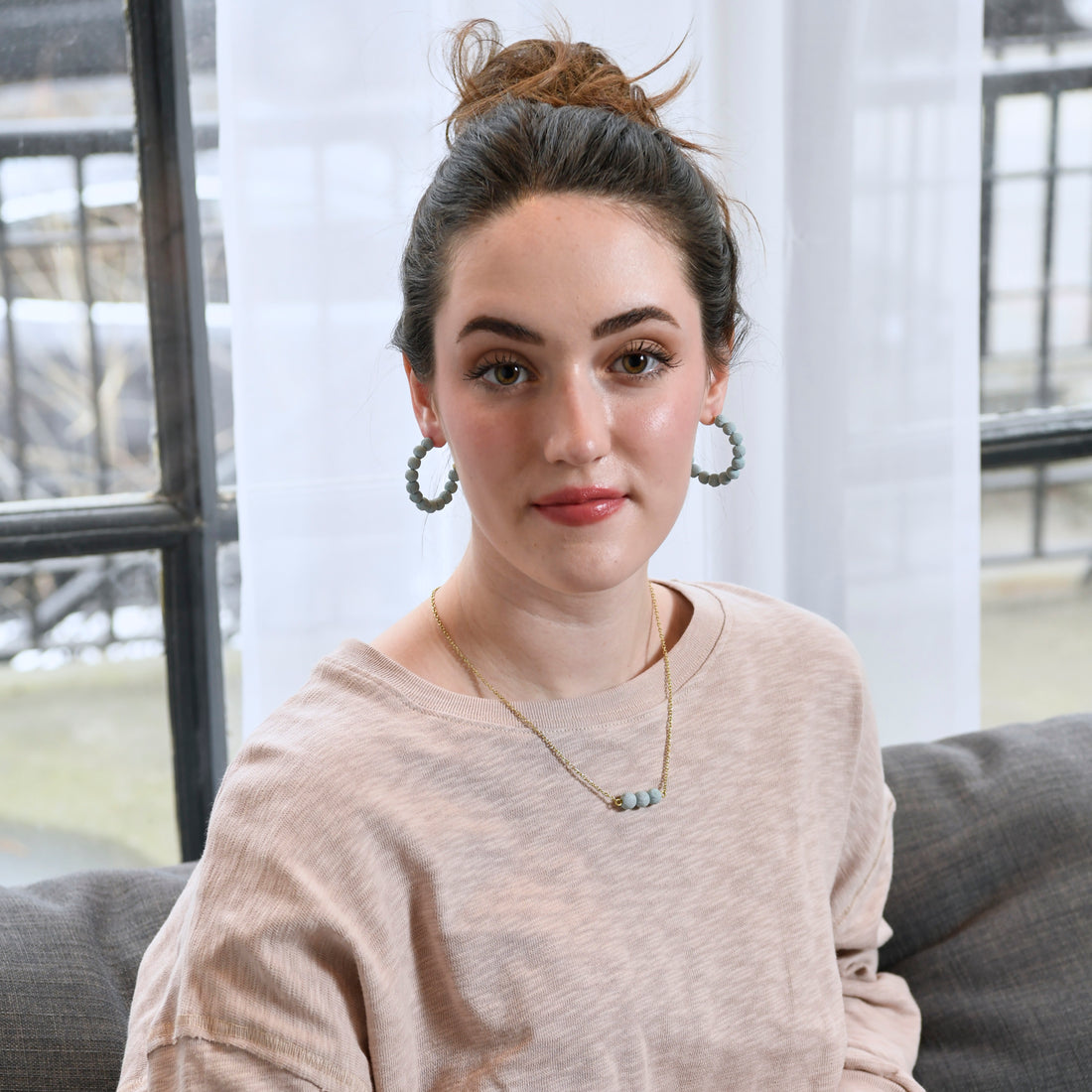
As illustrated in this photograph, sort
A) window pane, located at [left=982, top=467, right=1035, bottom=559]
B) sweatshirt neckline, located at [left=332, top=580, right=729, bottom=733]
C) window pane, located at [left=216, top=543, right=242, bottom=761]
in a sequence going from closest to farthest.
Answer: sweatshirt neckline, located at [left=332, top=580, right=729, bottom=733] < window pane, located at [left=216, top=543, right=242, bottom=761] < window pane, located at [left=982, top=467, right=1035, bottom=559]

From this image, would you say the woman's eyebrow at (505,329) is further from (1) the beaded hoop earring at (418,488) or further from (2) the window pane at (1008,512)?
(2) the window pane at (1008,512)

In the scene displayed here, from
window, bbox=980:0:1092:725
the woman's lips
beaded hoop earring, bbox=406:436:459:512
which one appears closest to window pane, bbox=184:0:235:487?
beaded hoop earring, bbox=406:436:459:512

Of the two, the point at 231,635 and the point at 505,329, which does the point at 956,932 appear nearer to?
the point at 505,329

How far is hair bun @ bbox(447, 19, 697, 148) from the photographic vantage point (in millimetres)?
1146

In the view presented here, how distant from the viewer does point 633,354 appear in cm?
108

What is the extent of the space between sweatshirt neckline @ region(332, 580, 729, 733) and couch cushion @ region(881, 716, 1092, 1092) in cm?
41

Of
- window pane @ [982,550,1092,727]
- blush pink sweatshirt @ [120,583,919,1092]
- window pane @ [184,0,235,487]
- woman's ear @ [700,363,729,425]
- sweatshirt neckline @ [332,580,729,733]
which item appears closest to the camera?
blush pink sweatshirt @ [120,583,919,1092]

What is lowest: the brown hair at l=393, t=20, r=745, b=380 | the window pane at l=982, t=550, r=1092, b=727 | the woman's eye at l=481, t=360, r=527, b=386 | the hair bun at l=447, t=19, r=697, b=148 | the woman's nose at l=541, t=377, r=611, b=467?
the window pane at l=982, t=550, r=1092, b=727

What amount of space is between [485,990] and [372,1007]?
107mm

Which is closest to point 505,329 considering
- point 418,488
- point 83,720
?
point 418,488

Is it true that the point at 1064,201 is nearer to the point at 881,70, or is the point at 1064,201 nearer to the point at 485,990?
the point at 881,70

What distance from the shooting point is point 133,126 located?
183 cm

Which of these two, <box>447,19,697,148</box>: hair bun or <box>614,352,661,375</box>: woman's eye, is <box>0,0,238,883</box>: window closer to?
<box>447,19,697,148</box>: hair bun

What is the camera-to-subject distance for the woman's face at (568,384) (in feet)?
3.39
